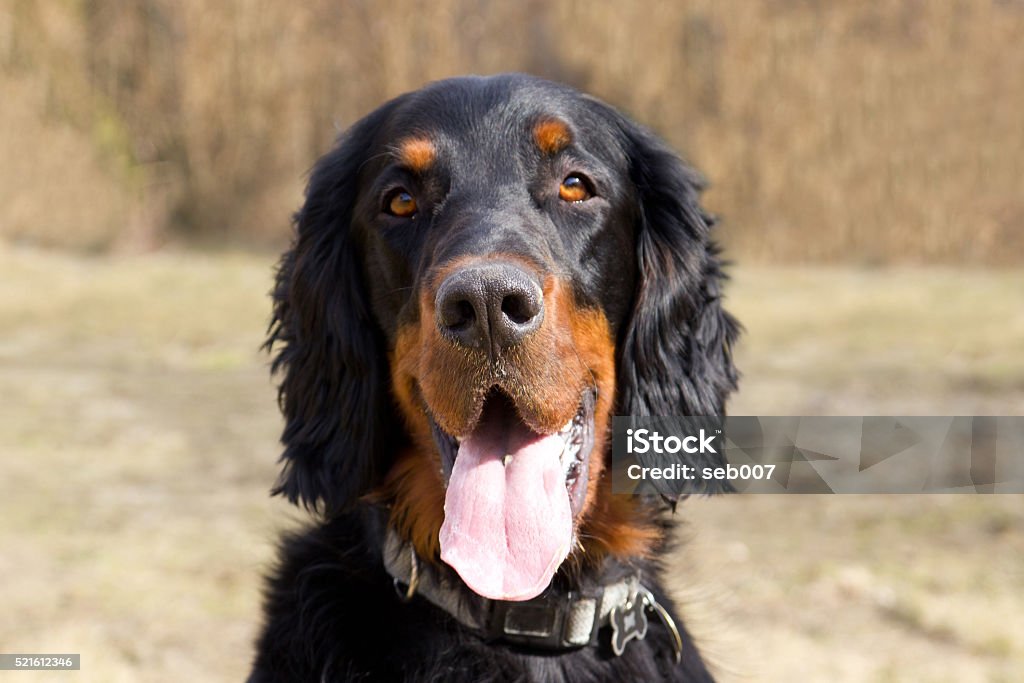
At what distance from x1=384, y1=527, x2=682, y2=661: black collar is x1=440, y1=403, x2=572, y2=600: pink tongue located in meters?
0.15

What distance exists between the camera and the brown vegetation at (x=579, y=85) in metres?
13.1

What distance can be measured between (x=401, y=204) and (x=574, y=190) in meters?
0.45

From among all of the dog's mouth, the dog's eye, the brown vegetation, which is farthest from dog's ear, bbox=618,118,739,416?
the brown vegetation

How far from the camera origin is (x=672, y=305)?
119 inches

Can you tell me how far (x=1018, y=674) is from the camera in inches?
175

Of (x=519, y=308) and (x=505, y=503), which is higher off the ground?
(x=519, y=308)

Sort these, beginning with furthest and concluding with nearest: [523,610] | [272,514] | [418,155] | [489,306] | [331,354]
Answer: [272,514] → [331,354] → [418,155] → [523,610] → [489,306]

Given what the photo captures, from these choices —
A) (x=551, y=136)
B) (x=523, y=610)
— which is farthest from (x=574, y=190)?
(x=523, y=610)

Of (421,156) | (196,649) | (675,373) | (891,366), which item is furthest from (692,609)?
(891,366)

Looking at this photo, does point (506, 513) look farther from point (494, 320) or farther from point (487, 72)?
point (487, 72)

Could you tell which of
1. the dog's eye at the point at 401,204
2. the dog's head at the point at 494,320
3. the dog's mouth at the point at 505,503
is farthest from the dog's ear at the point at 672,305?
the dog's eye at the point at 401,204

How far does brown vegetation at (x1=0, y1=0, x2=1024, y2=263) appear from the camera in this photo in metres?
13.1

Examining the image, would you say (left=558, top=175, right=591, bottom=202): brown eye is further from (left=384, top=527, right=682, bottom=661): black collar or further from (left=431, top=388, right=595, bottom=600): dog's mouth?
(left=384, top=527, right=682, bottom=661): black collar

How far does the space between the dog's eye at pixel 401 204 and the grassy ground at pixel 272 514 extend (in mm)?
961
